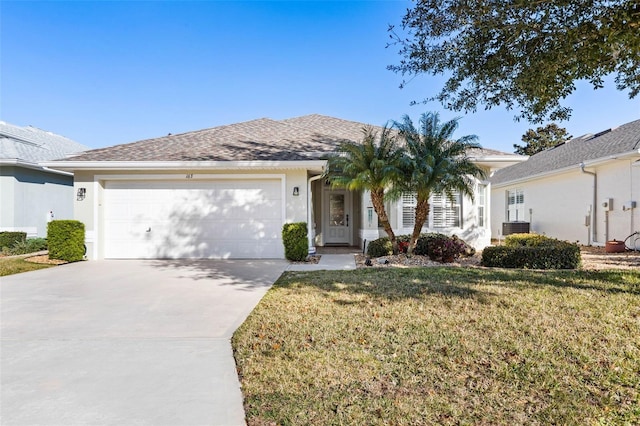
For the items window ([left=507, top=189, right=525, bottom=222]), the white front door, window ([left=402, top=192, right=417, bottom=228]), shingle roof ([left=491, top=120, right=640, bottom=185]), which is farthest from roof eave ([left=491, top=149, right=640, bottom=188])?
the white front door

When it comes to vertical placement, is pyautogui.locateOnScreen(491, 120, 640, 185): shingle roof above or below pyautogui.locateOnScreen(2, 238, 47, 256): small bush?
above

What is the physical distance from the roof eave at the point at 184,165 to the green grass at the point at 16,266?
116 inches

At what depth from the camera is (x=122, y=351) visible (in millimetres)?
3902

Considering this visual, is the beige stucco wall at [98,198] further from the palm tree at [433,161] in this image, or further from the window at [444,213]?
the window at [444,213]

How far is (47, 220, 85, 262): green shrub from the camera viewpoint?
10463mm

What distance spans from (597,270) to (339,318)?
22.2ft

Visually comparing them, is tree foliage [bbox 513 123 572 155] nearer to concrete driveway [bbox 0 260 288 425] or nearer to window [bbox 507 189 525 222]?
window [bbox 507 189 525 222]

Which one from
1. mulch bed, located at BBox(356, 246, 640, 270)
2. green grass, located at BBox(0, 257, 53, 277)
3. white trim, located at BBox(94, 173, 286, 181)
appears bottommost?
green grass, located at BBox(0, 257, 53, 277)

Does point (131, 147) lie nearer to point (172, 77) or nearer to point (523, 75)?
point (172, 77)

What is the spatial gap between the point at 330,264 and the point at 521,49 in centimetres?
634

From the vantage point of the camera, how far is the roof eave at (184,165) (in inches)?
420

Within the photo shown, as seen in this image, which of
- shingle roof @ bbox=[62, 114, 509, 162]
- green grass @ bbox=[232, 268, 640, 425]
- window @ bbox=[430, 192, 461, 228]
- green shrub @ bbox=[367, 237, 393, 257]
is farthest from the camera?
window @ bbox=[430, 192, 461, 228]

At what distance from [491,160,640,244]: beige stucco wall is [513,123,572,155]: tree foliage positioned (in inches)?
1070

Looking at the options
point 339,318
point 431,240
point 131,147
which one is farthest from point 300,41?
Result: point 339,318
